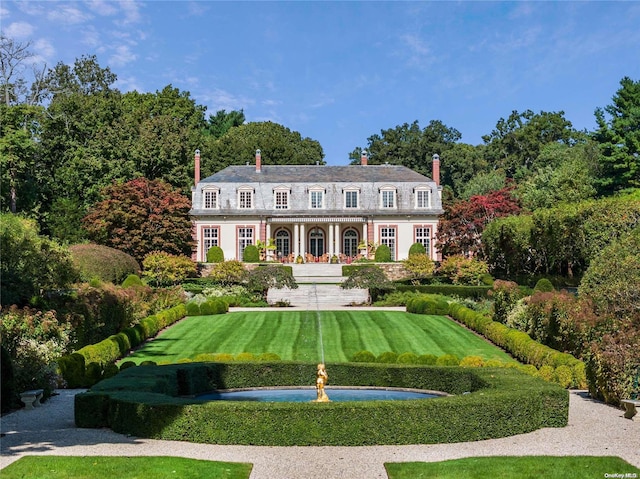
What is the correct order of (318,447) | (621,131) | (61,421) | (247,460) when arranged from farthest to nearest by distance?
1. (621,131)
2. (61,421)
3. (318,447)
4. (247,460)

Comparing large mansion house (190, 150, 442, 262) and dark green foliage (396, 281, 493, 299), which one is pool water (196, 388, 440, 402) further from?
large mansion house (190, 150, 442, 262)

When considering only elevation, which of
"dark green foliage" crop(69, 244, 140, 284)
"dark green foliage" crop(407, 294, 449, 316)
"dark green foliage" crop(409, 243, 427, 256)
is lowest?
"dark green foliage" crop(407, 294, 449, 316)

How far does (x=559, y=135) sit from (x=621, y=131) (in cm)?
2609

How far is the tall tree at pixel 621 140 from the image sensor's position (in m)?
46.1

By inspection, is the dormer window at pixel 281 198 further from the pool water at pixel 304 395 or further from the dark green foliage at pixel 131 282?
the pool water at pixel 304 395

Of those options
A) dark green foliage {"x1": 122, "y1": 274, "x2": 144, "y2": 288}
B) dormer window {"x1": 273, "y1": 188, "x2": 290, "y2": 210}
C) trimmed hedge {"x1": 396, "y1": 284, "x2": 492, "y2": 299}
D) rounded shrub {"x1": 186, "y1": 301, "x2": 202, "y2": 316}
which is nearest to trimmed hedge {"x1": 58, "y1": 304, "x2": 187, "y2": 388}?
rounded shrub {"x1": 186, "y1": 301, "x2": 202, "y2": 316}

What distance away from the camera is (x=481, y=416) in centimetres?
1119

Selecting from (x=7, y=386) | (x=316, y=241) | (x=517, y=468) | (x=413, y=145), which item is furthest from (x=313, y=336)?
(x=413, y=145)

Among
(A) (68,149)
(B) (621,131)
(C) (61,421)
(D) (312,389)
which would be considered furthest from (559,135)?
(C) (61,421)

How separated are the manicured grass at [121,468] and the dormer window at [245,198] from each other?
1592 inches

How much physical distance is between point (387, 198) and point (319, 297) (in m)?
16.3

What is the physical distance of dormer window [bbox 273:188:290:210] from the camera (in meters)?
50.1

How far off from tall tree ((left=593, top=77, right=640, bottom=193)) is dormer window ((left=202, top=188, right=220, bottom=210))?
24.7 m

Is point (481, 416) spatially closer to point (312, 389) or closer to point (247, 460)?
point (247, 460)
